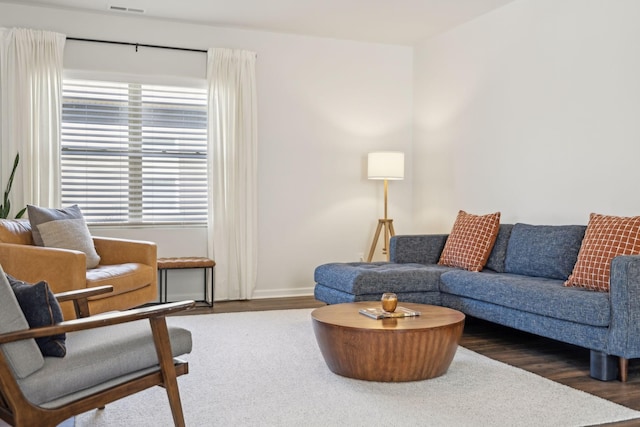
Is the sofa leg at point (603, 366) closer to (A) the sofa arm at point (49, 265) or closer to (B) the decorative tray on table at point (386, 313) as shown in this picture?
(B) the decorative tray on table at point (386, 313)

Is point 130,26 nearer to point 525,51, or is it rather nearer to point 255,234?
point 255,234

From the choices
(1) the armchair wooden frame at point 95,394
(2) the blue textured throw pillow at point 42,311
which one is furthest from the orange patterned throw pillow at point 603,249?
(2) the blue textured throw pillow at point 42,311

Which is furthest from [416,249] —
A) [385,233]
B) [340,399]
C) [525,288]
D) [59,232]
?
[59,232]

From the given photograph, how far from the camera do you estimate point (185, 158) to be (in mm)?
6422

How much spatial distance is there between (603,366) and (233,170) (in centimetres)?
391

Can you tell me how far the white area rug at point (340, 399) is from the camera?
9.43 feet

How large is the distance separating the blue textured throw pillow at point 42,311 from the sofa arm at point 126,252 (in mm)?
2880

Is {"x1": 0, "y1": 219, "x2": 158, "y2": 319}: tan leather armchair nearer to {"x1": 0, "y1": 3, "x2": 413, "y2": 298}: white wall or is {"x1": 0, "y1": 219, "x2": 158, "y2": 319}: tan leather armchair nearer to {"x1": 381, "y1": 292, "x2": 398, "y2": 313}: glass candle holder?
{"x1": 0, "y1": 3, "x2": 413, "y2": 298}: white wall

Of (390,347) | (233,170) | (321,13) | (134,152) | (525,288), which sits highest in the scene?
(321,13)

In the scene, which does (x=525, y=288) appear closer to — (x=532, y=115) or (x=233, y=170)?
(x=532, y=115)

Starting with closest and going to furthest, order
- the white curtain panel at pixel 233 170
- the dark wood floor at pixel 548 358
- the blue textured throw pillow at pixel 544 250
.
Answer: the dark wood floor at pixel 548 358 < the blue textured throw pillow at pixel 544 250 < the white curtain panel at pixel 233 170

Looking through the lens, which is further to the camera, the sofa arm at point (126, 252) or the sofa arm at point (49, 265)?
the sofa arm at point (126, 252)

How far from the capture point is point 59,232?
16.0ft

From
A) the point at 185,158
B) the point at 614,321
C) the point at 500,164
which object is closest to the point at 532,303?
the point at 614,321
